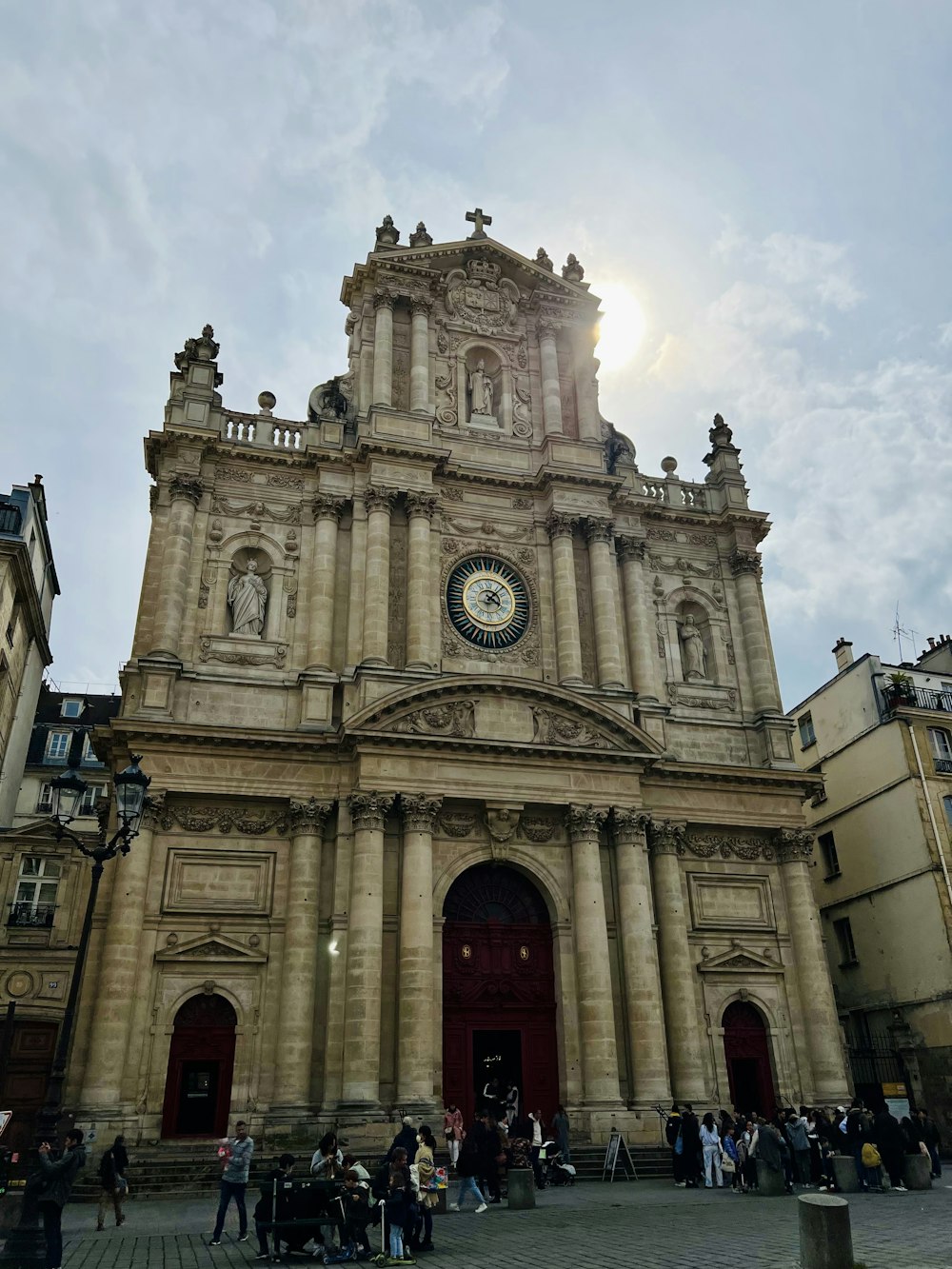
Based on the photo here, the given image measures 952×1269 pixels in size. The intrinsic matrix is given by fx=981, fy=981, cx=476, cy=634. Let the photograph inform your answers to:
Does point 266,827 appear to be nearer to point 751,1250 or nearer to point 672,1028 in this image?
point 672,1028

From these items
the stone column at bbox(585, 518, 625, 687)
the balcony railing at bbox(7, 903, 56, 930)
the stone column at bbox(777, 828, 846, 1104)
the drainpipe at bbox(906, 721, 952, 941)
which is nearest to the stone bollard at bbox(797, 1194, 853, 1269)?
the stone column at bbox(777, 828, 846, 1104)

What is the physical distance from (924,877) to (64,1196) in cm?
2621

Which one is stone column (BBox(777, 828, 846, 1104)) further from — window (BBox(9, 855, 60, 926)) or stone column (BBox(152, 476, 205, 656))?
window (BBox(9, 855, 60, 926))

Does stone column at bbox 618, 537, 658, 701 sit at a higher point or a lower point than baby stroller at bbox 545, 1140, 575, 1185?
higher

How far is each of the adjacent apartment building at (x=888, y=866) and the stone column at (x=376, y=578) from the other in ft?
48.5

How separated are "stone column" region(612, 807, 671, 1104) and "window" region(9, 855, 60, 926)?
15.6 m

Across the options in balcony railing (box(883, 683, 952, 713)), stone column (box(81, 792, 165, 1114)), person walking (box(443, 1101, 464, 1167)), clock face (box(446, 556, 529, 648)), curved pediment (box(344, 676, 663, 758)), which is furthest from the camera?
balcony railing (box(883, 683, 952, 713))

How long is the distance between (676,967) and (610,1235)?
12.3 meters

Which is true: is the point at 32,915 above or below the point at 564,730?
below

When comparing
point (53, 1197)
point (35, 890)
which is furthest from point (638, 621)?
point (53, 1197)

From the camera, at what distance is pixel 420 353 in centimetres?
3111

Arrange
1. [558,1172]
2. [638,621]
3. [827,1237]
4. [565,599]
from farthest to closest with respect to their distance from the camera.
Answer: [638,621] → [565,599] → [558,1172] → [827,1237]

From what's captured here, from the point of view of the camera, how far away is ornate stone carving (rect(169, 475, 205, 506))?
1069 inches

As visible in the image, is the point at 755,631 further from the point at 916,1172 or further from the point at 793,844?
the point at 916,1172
